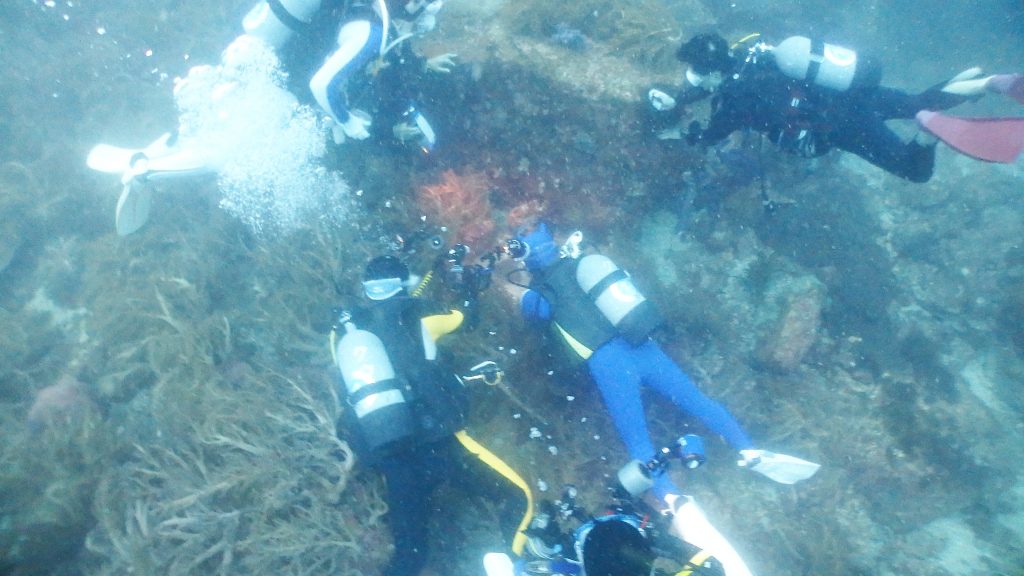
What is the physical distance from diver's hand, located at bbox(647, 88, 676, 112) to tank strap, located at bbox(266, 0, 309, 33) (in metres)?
4.25

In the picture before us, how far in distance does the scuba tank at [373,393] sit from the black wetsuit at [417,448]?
126 millimetres

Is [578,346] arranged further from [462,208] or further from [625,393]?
[462,208]

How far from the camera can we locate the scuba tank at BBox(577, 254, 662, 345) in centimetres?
461

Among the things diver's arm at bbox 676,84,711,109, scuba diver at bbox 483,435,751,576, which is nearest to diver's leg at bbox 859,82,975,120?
diver's arm at bbox 676,84,711,109

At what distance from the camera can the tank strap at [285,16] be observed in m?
5.62

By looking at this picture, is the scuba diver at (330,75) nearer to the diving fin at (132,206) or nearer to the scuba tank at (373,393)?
the diving fin at (132,206)

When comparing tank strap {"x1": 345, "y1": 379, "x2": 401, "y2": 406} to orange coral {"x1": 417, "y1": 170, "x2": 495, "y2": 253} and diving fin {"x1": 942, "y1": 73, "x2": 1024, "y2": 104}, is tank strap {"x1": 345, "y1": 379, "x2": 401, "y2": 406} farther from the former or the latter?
diving fin {"x1": 942, "y1": 73, "x2": 1024, "y2": 104}

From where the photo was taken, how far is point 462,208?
20.6 feet

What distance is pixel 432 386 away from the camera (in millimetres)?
4258

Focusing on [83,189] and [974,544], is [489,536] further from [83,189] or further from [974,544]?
[83,189]

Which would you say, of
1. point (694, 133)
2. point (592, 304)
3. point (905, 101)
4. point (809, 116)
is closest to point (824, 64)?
point (809, 116)

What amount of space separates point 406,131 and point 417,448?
12.9 ft

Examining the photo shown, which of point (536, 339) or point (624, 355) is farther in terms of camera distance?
point (536, 339)

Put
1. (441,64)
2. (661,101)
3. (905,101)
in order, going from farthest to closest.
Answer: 1. (441,64)
2. (661,101)
3. (905,101)
